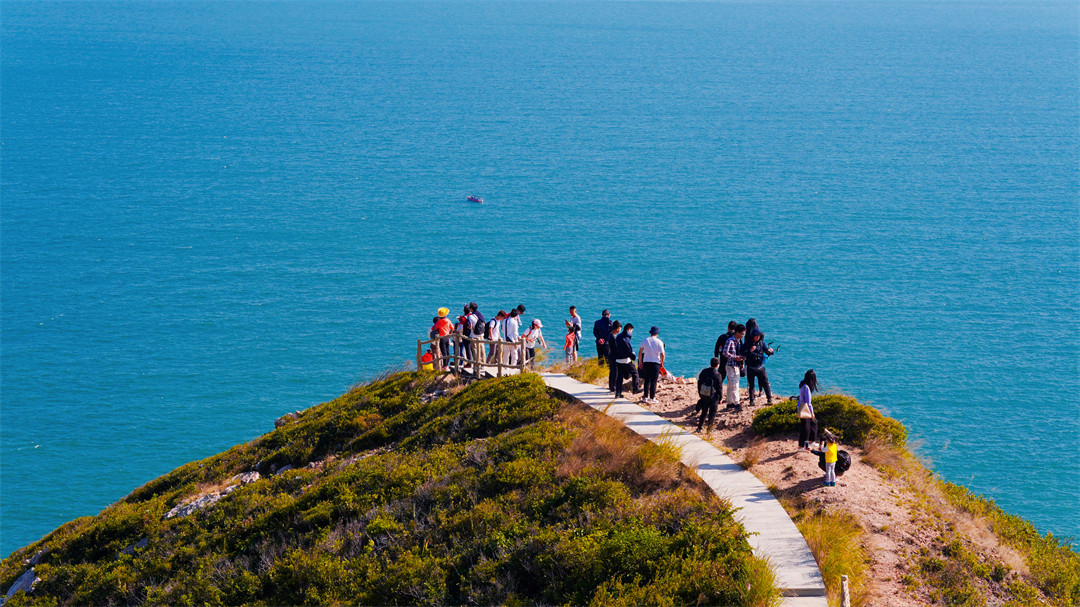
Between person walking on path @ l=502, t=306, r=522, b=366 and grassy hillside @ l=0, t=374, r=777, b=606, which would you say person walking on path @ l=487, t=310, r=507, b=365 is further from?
grassy hillside @ l=0, t=374, r=777, b=606

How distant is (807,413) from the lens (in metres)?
16.7

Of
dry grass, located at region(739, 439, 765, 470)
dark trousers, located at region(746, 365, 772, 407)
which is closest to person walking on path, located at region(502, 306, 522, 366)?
dark trousers, located at region(746, 365, 772, 407)

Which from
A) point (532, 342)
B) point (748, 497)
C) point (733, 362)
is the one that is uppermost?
point (532, 342)

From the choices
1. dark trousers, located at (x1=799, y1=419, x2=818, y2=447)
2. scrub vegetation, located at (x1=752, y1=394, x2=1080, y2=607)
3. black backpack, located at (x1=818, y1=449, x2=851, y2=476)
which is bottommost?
scrub vegetation, located at (x1=752, y1=394, x2=1080, y2=607)

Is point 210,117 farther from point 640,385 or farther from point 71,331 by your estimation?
point 640,385

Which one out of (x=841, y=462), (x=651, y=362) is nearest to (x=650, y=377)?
(x=651, y=362)

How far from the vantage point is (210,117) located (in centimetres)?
13962

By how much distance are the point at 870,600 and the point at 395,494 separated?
25.4 ft

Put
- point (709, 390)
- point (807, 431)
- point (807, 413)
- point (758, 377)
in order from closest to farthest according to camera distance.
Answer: point (807, 413), point (807, 431), point (709, 390), point (758, 377)

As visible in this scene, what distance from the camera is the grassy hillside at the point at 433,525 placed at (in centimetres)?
1276

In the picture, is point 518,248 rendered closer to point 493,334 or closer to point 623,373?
point 493,334

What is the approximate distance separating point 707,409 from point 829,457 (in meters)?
3.50

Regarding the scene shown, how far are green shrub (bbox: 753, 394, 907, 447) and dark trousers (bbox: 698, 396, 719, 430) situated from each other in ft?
2.63

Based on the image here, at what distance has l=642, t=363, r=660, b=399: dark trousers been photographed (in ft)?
65.8
